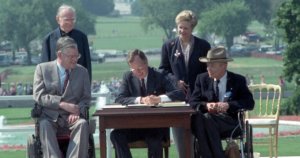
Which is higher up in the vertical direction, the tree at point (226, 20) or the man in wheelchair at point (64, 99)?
the man in wheelchair at point (64, 99)

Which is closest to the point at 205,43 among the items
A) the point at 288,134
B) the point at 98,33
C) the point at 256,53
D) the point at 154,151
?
the point at 154,151

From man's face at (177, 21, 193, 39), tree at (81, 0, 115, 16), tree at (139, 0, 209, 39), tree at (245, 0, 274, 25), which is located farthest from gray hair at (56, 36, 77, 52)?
tree at (81, 0, 115, 16)

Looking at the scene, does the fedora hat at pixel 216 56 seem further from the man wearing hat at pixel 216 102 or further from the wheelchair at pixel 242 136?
the wheelchair at pixel 242 136

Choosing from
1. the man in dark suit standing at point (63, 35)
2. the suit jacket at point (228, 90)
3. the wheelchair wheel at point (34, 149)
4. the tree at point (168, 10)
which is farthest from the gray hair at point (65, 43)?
the tree at point (168, 10)

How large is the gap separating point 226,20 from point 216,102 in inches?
3402

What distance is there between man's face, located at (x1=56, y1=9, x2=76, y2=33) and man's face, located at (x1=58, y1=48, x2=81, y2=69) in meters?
0.60

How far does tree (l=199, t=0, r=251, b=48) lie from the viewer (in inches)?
3829

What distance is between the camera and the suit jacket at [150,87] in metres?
11.2

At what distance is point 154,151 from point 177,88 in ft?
2.46

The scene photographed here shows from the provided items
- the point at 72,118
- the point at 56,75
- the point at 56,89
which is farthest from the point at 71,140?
the point at 56,75

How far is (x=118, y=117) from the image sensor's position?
10.6 m

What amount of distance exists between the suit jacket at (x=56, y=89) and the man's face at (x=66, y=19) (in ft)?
1.95

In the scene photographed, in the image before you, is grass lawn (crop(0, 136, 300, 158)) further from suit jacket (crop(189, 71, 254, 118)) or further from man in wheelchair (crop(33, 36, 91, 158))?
man in wheelchair (crop(33, 36, 91, 158))

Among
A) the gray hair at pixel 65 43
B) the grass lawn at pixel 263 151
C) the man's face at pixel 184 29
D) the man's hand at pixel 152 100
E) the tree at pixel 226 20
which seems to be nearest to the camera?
the man's hand at pixel 152 100
